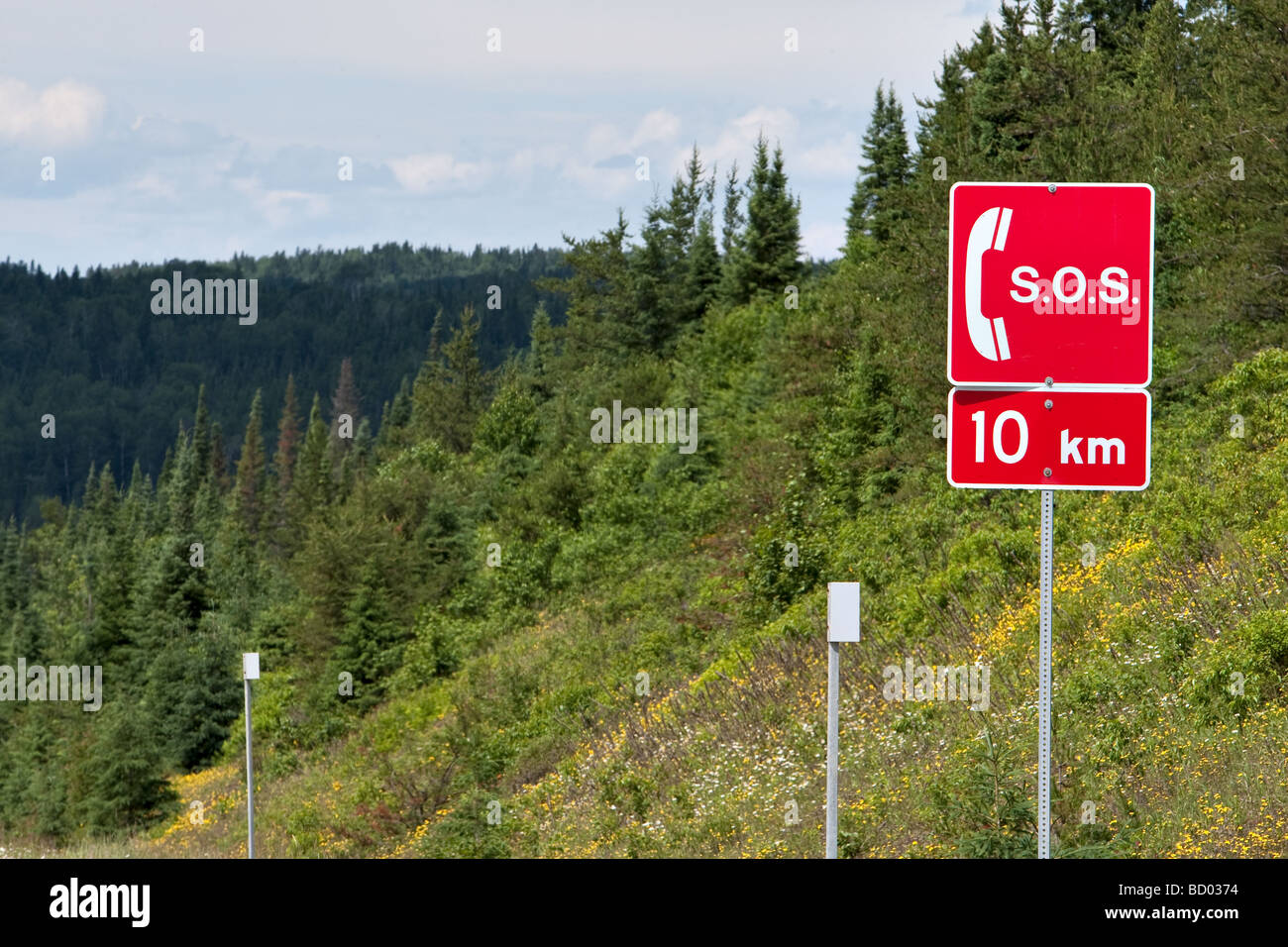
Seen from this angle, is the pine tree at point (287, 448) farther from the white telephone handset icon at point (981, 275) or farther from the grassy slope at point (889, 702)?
the white telephone handset icon at point (981, 275)

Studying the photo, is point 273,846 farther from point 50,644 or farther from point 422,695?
point 50,644

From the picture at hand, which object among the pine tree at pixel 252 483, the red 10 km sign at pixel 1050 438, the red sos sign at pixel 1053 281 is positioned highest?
the red sos sign at pixel 1053 281

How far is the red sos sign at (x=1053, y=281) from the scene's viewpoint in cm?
634

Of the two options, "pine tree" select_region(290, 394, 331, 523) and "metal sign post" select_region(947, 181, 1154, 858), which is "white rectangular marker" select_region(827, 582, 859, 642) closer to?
"metal sign post" select_region(947, 181, 1154, 858)

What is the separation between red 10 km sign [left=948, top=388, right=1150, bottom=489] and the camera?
6.43 meters

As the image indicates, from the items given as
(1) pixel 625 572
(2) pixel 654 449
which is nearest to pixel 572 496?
(2) pixel 654 449

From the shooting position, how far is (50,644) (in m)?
83.2

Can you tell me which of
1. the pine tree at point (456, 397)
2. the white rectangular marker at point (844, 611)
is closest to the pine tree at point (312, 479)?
the pine tree at point (456, 397)

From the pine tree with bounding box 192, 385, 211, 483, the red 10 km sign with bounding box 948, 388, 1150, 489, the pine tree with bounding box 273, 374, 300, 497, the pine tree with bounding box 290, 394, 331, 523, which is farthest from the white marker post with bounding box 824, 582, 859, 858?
the pine tree with bounding box 192, 385, 211, 483

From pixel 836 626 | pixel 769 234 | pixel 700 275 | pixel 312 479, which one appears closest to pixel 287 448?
pixel 312 479

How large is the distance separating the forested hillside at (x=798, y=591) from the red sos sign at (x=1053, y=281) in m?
3.42

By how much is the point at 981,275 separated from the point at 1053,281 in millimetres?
347

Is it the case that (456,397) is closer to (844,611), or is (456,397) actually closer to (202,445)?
(202,445)
